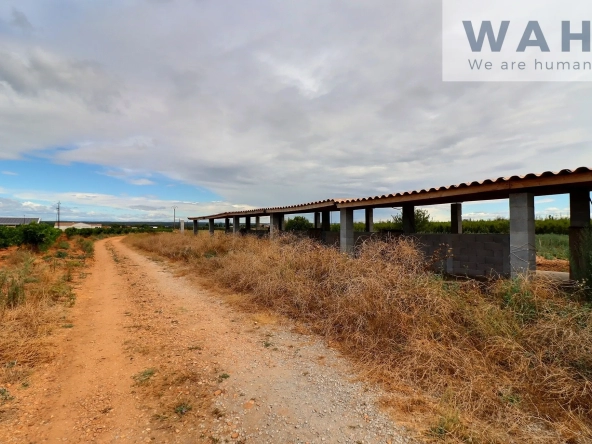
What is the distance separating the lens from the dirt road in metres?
2.56

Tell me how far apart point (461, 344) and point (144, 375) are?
12.6 ft

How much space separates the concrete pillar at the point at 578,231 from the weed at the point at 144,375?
6.87 metres

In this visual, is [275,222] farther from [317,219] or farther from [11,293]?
[11,293]

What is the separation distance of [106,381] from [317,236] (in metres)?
10.4

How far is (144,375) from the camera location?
3.52m

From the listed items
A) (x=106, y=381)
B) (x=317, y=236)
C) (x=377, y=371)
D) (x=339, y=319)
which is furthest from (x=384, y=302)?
(x=317, y=236)

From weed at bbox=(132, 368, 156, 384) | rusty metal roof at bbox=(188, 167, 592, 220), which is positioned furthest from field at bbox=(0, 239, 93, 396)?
rusty metal roof at bbox=(188, 167, 592, 220)

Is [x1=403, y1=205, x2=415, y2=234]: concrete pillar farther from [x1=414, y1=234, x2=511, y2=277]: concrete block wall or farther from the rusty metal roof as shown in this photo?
the rusty metal roof

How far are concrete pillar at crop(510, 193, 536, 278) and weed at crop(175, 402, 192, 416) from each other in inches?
225

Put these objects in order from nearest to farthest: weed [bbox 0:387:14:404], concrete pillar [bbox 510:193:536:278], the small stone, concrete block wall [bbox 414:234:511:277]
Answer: the small stone < weed [bbox 0:387:14:404] < concrete pillar [bbox 510:193:536:278] < concrete block wall [bbox 414:234:511:277]

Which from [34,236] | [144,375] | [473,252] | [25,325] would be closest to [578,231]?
[473,252]

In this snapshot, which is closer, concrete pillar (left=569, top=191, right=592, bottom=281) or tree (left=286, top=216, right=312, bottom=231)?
concrete pillar (left=569, top=191, right=592, bottom=281)

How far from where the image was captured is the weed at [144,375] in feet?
11.1

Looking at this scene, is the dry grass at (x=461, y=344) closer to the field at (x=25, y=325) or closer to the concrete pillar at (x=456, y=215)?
the field at (x=25, y=325)
